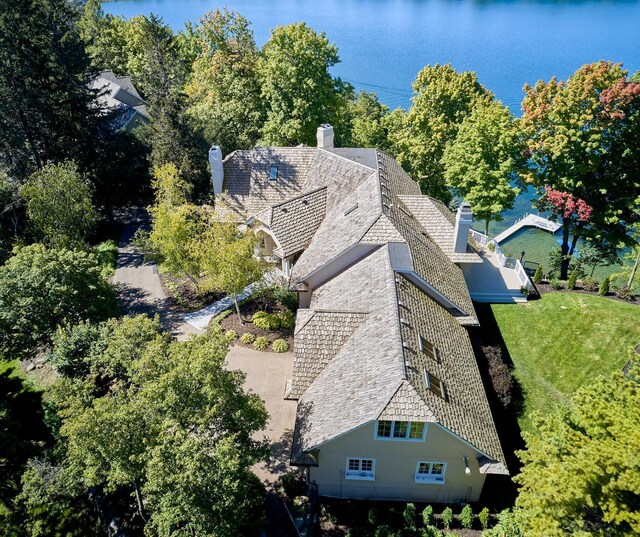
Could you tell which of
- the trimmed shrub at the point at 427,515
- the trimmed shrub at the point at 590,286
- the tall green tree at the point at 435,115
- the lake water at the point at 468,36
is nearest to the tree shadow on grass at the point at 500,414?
the trimmed shrub at the point at 427,515

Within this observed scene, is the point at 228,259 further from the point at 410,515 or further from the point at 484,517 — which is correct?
the point at 484,517

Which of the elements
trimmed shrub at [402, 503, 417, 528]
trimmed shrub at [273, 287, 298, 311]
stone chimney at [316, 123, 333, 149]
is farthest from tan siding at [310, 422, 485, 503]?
stone chimney at [316, 123, 333, 149]

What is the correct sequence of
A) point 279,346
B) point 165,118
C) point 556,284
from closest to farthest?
point 279,346
point 556,284
point 165,118

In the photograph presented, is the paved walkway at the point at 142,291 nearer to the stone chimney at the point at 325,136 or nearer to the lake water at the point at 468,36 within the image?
the stone chimney at the point at 325,136

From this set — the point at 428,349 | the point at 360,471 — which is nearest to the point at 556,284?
the point at 428,349

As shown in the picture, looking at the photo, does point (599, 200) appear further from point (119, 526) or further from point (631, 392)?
point (119, 526)

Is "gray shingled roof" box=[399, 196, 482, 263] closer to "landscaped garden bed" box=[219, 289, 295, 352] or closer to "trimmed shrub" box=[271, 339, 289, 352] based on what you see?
"landscaped garden bed" box=[219, 289, 295, 352]
